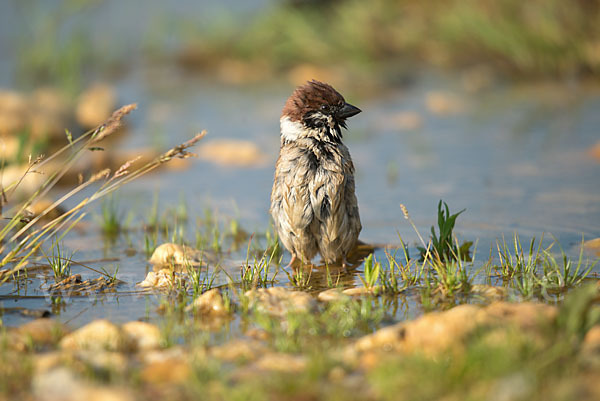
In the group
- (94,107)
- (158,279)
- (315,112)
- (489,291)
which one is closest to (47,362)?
(158,279)

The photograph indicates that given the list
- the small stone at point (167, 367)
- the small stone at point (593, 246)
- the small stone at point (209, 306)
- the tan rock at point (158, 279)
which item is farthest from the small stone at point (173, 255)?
the small stone at point (593, 246)

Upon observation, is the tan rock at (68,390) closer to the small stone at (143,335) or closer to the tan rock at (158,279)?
the small stone at (143,335)

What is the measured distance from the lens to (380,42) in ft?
46.0

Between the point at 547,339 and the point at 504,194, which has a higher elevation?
the point at 504,194

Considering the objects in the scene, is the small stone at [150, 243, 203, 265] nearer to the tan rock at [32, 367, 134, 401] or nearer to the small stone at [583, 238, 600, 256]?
the tan rock at [32, 367, 134, 401]

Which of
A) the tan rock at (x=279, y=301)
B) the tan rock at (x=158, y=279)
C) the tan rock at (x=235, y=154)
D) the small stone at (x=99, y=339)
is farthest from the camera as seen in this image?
the tan rock at (x=235, y=154)

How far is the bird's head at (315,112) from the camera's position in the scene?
17.6ft

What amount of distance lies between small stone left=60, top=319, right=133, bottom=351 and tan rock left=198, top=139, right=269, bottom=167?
5.22m

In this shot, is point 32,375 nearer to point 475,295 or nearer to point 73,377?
point 73,377

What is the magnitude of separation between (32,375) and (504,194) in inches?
205

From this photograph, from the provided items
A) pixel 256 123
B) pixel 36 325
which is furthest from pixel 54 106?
pixel 36 325

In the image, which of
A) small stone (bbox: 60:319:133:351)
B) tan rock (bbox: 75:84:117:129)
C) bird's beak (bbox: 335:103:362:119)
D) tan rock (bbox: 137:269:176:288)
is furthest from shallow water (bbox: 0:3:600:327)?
bird's beak (bbox: 335:103:362:119)

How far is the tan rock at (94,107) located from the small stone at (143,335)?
23.6 ft

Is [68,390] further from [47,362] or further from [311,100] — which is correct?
[311,100]
